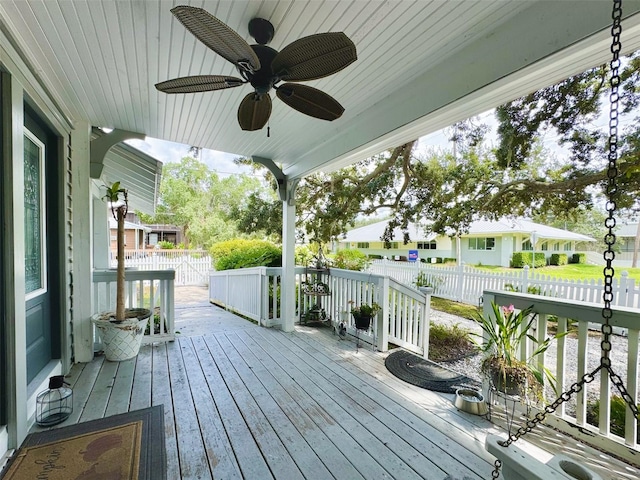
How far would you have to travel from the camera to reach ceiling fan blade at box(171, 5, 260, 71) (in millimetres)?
1168

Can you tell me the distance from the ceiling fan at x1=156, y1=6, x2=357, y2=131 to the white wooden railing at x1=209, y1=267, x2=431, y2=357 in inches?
94.0

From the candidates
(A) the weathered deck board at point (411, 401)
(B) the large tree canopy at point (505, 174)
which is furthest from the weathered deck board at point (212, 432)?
(B) the large tree canopy at point (505, 174)

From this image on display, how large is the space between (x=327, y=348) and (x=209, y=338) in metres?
1.64

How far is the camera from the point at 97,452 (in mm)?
1763

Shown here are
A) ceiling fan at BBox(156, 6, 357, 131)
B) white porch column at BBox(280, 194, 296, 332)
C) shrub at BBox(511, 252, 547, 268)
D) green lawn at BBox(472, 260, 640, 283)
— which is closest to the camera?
ceiling fan at BBox(156, 6, 357, 131)

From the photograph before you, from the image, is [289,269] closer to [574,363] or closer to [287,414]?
[287,414]

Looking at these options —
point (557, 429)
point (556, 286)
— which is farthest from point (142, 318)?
→ point (556, 286)

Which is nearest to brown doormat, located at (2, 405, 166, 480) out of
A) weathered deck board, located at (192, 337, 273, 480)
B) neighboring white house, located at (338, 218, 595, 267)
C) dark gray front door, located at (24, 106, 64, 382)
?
weathered deck board, located at (192, 337, 273, 480)

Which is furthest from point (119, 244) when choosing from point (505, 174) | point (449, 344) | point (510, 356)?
point (505, 174)

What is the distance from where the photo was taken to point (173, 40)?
188 centimetres

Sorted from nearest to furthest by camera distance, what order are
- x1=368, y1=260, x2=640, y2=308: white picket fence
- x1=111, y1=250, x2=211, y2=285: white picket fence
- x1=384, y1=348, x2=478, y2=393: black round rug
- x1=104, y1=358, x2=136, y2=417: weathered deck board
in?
x1=104, y1=358, x2=136, y2=417: weathered deck board
x1=384, y1=348, x2=478, y2=393: black round rug
x1=368, y1=260, x2=640, y2=308: white picket fence
x1=111, y1=250, x2=211, y2=285: white picket fence

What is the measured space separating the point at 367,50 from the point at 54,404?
343 centimetres

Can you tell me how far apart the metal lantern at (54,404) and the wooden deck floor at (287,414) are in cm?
8

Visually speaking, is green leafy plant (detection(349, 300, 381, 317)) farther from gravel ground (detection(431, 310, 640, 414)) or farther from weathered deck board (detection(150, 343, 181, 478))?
weathered deck board (detection(150, 343, 181, 478))
